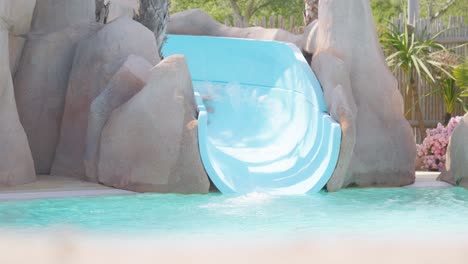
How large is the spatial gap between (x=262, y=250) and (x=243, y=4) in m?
26.9

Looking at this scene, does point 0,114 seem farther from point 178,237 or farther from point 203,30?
point 203,30

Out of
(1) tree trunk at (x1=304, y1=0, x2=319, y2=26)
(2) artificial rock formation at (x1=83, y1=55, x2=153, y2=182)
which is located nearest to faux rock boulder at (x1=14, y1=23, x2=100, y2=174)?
(2) artificial rock formation at (x1=83, y1=55, x2=153, y2=182)

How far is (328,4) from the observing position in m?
11.0

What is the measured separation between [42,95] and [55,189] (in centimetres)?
188

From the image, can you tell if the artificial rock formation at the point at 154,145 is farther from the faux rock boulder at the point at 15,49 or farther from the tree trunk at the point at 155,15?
the tree trunk at the point at 155,15

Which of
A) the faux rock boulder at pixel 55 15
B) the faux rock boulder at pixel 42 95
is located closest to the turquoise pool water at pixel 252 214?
the faux rock boulder at pixel 42 95

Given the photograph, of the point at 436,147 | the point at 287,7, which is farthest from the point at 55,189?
the point at 287,7

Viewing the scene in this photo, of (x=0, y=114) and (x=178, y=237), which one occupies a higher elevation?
(x=0, y=114)

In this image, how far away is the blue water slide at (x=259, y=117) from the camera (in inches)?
380

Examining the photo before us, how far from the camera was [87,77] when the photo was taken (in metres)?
9.98

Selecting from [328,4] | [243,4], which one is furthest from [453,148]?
[243,4]

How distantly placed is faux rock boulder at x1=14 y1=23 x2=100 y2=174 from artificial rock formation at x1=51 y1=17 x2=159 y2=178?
0.76 feet

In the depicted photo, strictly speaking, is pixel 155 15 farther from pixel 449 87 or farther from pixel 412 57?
pixel 449 87

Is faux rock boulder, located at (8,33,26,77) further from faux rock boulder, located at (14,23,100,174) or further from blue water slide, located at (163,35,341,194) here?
blue water slide, located at (163,35,341,194)
